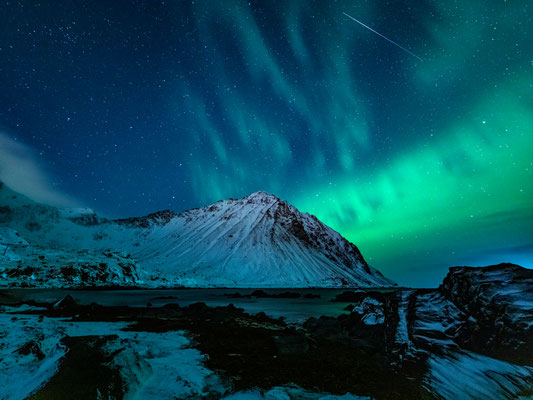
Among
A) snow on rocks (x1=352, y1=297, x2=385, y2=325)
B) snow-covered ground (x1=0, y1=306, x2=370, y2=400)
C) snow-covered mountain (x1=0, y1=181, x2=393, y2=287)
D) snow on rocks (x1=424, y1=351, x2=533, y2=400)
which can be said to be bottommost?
snow-covered ground (x1=0, y1=306, x2=370, y2=400)

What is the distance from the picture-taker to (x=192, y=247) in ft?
504

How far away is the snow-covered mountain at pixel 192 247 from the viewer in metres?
102

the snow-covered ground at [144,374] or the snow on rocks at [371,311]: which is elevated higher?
the snow on rocks at [371,311]

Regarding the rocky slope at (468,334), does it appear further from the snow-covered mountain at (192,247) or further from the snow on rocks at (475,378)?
the snow-covered mountain at (192,247)

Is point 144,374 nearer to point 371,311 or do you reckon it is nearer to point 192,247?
point 371,311

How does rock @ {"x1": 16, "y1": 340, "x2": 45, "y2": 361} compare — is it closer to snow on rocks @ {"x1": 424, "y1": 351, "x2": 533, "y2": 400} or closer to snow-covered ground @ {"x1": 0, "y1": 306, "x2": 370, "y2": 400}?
snow-covered ground @ {"x1": 0, "y1": 306, "x2": 370, "y2": 400}

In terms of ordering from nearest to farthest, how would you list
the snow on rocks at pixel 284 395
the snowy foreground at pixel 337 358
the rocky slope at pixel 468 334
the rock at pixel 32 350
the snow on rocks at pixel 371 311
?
the snow on rocks at pixel 284 395, the snowy foreground at pixel 337 358, the rocky slope at pixel 468 334, the rock at pixel 32 350, the snow on rocks at pixel 371 311

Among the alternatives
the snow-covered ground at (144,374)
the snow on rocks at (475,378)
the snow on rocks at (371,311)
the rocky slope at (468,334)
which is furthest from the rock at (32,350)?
the snow on rocks at (371,311)

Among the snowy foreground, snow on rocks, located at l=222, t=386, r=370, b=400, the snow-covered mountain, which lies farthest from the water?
the snow-covered mountain

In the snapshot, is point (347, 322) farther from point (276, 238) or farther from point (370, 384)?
point (276, 238)

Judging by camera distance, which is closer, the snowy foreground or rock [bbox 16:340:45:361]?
the snowy foreground

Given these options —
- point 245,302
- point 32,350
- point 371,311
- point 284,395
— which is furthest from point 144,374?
point 245,302

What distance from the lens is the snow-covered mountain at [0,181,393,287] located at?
335ft

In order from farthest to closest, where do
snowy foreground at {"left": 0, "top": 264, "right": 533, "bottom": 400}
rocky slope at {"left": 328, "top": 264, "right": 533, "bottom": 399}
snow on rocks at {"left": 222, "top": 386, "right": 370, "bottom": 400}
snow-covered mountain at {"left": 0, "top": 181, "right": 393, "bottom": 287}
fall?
snow-covered mountain at {"left": 0, "top": 181, "right": 393, "bottom": 287}
rocky slope at {"left": 328, "top": 264, "right": 533, "bottom": 399}
snowy foreground at {"left": 0, "top": 264, "right": 533, "bottom": 400}
snow on rocks at {"left": 222, "top": 386, "right": 370, "bottom": 400}
